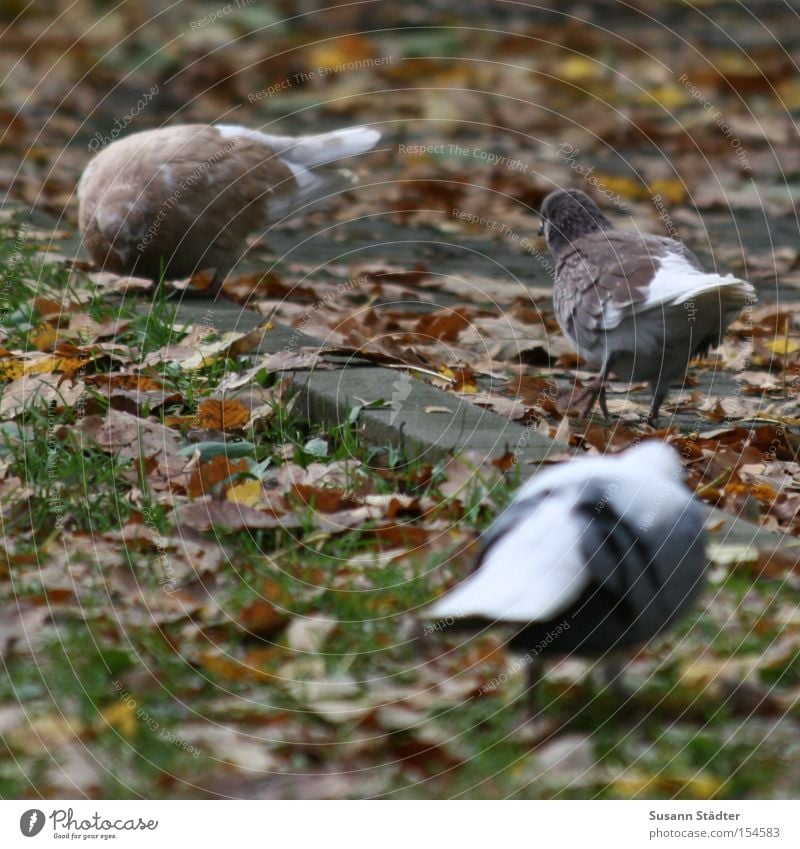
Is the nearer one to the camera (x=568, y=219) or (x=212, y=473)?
(x=212, y=473)

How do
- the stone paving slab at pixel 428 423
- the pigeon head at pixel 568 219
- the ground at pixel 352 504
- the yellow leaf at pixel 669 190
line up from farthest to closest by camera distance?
the yellow leaf at pixel 669 190 → the pigeon head at pixel 568 219 → the stone paving slab at pixel 428 423 → the ground at pixel 352 504

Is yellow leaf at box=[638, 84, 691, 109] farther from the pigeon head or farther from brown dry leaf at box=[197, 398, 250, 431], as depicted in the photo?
brown dry leaf at box=[197, 398, 250, 431]

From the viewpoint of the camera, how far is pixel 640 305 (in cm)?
422

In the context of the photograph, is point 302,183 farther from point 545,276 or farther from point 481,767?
point 481,767

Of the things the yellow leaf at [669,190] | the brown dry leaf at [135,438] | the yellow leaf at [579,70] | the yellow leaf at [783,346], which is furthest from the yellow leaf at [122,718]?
the yellow leaf at [579,70]

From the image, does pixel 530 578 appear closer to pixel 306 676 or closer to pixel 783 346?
pixel 306 676

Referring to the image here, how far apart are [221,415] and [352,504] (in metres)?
0.73

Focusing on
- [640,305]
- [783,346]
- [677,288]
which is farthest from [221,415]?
[783,346]

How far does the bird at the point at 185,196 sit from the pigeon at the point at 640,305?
138cm

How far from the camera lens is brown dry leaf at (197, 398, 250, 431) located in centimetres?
426

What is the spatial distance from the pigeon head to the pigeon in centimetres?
10

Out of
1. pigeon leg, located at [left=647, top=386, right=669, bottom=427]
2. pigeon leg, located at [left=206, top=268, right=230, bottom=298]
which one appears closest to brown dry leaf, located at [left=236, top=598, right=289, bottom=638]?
pigeon leg, located at [left=647, top=386, right=669, bottom=427]

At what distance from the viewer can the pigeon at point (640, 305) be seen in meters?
4.14

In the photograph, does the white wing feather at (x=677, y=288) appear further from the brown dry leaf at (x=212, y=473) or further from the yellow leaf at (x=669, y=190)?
the yellow leaf at (x=669, y=190)
